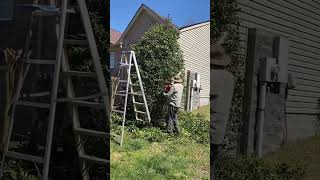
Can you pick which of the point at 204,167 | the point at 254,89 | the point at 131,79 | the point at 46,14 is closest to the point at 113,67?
the point at 131,79

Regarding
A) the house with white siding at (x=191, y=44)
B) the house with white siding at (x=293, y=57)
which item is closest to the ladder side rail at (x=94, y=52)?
the house with white siding at (x=191, y=44)

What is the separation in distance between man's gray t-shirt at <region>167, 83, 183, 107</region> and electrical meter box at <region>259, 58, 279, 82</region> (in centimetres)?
95

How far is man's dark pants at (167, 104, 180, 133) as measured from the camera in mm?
4926

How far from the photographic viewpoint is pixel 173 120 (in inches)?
195

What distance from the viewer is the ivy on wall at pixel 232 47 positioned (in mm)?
5256

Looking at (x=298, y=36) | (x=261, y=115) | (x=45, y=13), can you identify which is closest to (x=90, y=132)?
(x=45, y=13)

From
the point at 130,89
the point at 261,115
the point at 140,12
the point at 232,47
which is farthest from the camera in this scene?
the point at 261,115

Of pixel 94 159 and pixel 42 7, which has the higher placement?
pixel 42 7

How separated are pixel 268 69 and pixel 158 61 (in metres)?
1.20

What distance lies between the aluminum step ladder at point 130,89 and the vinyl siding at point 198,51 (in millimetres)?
439

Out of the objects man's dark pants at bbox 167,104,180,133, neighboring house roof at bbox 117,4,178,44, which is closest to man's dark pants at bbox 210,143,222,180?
man's dark pants at bbox 167,104,180,133

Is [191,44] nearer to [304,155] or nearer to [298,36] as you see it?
[298,36]

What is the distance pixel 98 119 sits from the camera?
4902 millimetres

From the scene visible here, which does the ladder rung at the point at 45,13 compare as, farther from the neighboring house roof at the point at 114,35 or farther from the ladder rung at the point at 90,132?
the ladder rung at the point at 90,132
